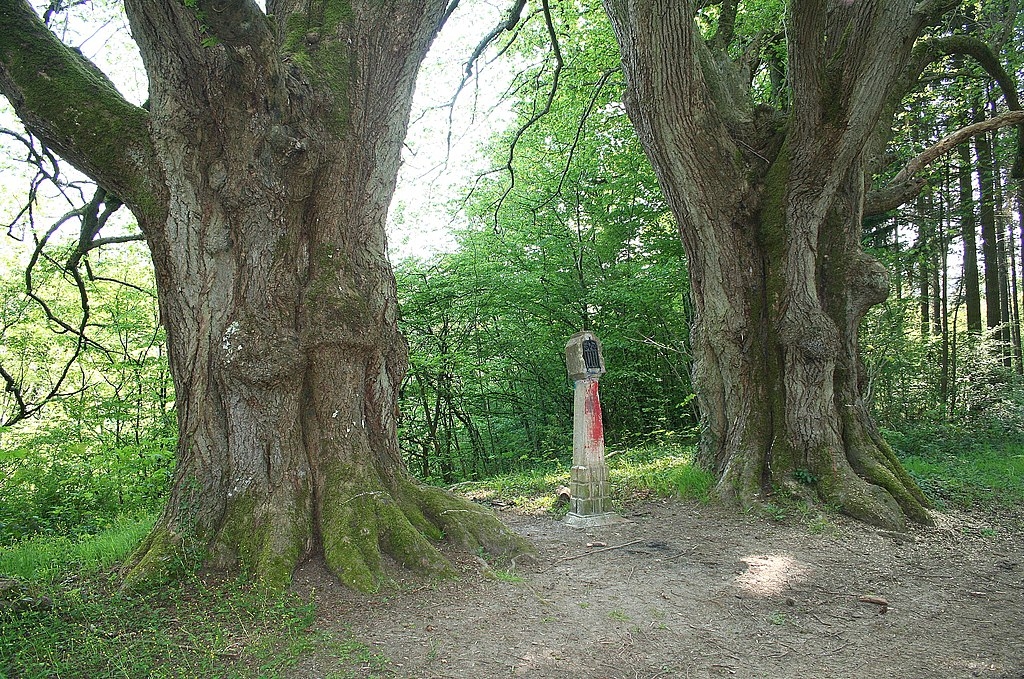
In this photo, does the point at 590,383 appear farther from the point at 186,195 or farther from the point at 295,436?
the point at 186,195

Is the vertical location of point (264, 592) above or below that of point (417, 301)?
below

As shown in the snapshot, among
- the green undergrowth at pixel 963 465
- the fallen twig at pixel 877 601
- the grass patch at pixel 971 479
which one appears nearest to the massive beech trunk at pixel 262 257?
the fallen twig at pixel 877 601

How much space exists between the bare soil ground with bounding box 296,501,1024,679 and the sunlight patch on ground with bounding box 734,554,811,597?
0.05 ft

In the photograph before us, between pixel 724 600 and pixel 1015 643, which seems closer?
pixel 1015 643

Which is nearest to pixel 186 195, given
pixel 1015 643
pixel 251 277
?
pixel 251 277

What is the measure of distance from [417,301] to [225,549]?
7249 mm

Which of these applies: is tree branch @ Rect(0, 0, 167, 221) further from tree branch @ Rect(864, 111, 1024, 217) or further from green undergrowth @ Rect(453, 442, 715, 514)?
tree branch @ Rect(864, 111, 1024, 217)

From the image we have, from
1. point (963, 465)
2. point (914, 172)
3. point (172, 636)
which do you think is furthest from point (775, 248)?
point (172, 636)

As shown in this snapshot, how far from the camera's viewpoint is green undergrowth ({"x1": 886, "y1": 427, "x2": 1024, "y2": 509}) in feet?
21.6

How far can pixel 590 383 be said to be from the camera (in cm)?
621

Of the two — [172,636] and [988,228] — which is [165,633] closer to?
[172,636]

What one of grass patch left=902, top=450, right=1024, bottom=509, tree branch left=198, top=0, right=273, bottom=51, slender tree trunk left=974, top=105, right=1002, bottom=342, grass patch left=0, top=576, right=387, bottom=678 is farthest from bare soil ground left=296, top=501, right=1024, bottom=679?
slender tree trunk left=974, top=105, right=1002, bottom=342

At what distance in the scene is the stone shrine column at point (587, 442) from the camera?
6.19 m

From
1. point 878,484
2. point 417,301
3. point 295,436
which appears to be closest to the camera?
point 295,436
